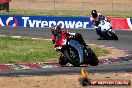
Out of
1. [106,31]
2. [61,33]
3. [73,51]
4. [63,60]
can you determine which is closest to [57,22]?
[106,31]

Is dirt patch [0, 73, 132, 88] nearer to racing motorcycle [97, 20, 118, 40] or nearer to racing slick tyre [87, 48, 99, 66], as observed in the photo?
racing slick tyre [87, 48, 99, 66]

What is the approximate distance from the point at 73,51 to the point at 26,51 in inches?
215

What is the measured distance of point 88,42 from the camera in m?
26.4

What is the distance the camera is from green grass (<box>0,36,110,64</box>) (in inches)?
725

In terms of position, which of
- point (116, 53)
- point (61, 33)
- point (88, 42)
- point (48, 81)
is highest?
point (61, 33)

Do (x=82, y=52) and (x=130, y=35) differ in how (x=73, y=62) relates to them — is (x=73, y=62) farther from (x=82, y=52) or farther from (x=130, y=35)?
(x=130, y=35)

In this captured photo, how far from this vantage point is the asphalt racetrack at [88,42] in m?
14.9

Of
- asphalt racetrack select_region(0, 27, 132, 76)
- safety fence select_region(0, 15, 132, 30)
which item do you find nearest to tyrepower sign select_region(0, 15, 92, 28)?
safety fence select_region(0, 15, 132, 30)

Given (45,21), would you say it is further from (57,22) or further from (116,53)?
(116,53)

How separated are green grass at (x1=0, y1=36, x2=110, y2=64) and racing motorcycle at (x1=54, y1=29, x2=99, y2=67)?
220 cm

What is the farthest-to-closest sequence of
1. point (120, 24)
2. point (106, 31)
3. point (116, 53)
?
1. point (120, 24)
2. point (106, 31)
3. point (116, 53)

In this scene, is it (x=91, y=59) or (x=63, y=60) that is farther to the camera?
(x=63, y=60)

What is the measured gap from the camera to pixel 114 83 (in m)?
11.5

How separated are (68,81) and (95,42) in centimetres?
1369
